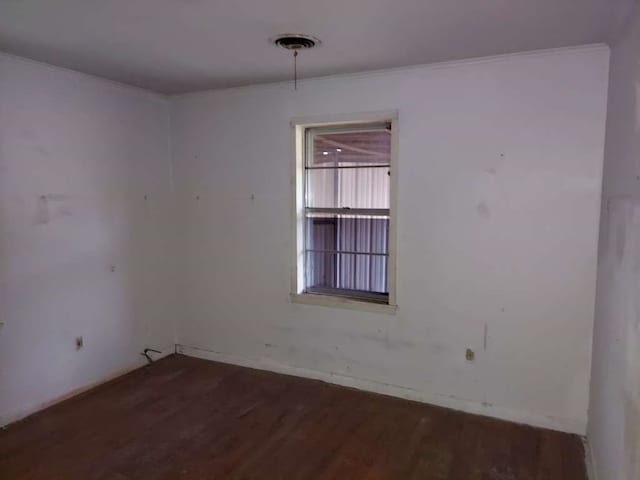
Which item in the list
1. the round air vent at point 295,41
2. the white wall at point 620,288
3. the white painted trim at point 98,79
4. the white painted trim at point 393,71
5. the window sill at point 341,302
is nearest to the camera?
the white wall at point 620,288

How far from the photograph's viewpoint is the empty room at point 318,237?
2.43 meters

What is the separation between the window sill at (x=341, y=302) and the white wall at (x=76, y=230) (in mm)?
1361

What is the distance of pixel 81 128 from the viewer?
342 centimetres

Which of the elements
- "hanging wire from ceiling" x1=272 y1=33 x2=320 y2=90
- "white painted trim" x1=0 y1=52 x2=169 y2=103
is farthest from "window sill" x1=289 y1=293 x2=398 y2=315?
"white painted trim" x1=0 y1=52 x2=169 y2=103

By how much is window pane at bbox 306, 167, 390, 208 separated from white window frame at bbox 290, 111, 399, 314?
0.12m

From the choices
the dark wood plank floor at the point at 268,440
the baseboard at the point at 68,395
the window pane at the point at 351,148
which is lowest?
the dark wood plank floor at the point at 268,440

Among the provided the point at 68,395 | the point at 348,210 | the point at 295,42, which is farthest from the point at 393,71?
the point at 68,395

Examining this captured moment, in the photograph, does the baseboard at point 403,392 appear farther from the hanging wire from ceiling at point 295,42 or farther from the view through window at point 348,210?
the hanging wire from ceiling at point 295,42

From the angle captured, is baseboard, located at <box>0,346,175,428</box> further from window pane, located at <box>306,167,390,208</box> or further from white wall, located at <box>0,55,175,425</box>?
window pane, located at <box>306,167,390,208</box>

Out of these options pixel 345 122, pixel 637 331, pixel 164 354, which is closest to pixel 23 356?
pixel 164 354

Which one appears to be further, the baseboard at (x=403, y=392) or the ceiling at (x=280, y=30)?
the baseboard at (x=403, y=392)

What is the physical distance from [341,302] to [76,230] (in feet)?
6.78

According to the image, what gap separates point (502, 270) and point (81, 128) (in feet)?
10.4

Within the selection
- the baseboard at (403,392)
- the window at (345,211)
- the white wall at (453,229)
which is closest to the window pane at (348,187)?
the window at (345,211)
